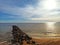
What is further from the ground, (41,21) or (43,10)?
(43,10)

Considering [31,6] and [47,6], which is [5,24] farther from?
[47,6]

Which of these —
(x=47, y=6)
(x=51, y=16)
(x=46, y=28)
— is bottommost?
(x=46, y=28)

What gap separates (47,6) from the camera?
66.6 inches

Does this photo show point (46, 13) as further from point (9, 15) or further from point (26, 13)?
point (9, 15)

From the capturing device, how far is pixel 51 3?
169cm

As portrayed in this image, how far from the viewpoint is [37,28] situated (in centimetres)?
167

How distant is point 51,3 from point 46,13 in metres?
0.13

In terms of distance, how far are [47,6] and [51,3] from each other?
56 millimetres

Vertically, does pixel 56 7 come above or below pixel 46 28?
above

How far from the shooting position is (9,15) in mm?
1678

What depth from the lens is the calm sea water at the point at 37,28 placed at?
5.41 ft

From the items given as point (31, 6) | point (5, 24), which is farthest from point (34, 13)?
point (5, 24)

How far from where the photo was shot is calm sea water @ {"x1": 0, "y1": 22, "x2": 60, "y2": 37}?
1.65 m

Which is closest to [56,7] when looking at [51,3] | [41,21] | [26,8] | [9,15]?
[51,3]
